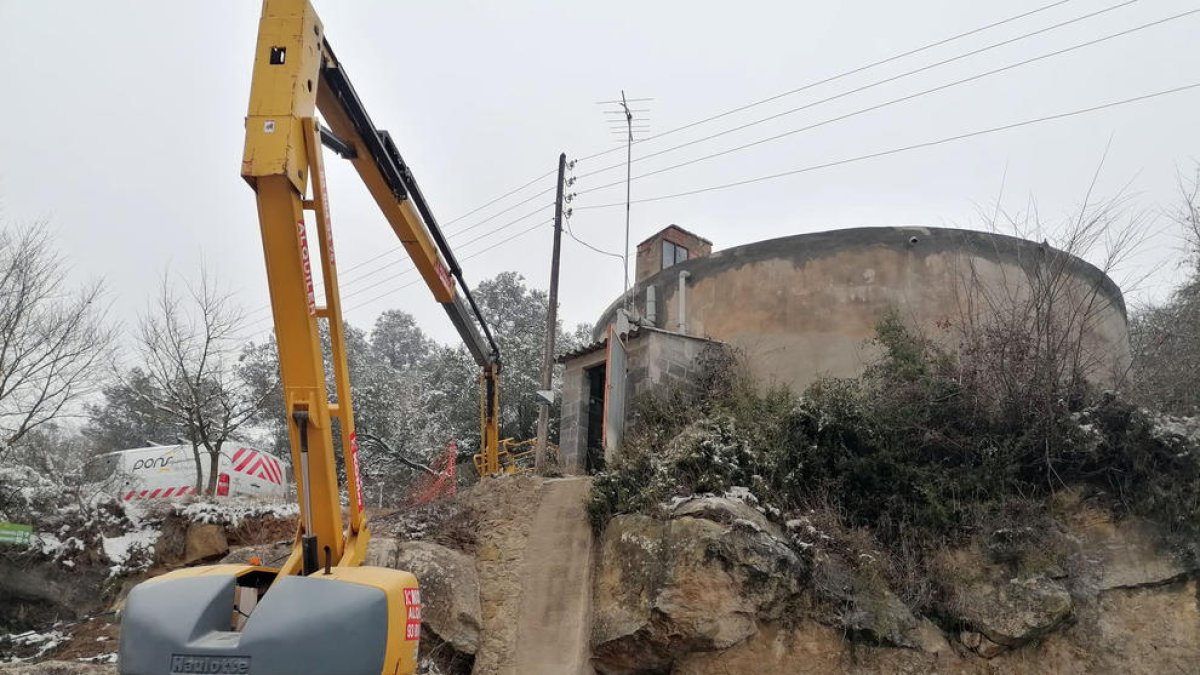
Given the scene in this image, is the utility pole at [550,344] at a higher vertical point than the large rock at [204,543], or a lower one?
higher

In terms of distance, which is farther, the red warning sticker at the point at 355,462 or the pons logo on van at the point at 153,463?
the pons logo on van at the point at 153,463

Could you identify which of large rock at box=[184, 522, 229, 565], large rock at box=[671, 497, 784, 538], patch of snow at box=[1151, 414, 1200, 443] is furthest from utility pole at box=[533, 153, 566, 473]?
patch of snow at box=[1151, 414, 1200, 443]

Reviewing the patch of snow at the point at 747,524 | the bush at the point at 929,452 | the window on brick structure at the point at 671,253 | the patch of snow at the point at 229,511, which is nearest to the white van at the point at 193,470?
the patch of snow at the point at 229,511

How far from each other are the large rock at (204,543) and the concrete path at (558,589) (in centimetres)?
538

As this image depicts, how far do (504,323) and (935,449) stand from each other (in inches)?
1094

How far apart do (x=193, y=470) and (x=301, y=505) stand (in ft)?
49.7

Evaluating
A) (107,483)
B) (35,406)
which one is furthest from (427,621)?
(35,406)

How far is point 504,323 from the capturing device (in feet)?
120

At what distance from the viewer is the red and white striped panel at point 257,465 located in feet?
60.9

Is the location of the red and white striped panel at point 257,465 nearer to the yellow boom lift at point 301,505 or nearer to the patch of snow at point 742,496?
the patch of snow at point 742,496

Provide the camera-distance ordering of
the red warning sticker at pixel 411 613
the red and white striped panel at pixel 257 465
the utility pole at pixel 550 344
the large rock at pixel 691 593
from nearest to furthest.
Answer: the red warning sticker at pixel 411 613 → the large rock at pixel 691 593 → the utility pole at pixel 550 344 → the red and white striped panel at pixel 257 465

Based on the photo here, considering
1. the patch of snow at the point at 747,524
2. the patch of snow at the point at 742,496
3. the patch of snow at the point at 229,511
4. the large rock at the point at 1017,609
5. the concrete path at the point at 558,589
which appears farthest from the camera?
the patch of snow at the point at 229,511

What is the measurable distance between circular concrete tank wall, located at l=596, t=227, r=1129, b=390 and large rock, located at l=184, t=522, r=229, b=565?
9121 mm

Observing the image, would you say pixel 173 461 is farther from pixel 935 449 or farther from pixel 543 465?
pixel 935 449
